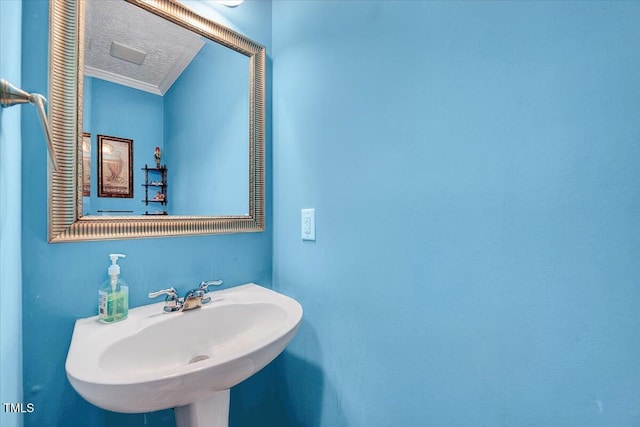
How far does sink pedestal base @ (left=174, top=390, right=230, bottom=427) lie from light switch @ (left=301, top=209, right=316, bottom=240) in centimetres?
55

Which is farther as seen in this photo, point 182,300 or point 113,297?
point 182,300

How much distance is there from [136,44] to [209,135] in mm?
339

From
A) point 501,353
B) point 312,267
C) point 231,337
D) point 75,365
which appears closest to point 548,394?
point 501,353

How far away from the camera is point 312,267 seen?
104 cm

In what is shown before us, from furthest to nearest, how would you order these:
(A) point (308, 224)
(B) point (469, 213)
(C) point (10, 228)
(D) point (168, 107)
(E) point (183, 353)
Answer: (A) point (308, 224) < (D) point (168, 107) < (E) point (183, 353) < (B) point (469, 213) < (C) point (10, 228)

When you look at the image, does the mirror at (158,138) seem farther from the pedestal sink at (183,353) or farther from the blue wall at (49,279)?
the pedestal sink at (183,353)

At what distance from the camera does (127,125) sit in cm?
86

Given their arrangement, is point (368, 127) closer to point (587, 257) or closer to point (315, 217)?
point (315, 217)

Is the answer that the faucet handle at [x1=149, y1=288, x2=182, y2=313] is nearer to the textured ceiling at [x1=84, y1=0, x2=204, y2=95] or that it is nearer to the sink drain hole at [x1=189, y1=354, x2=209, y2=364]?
the sink drain hole at [x1=189, y1=354, x2=209, y2=364]

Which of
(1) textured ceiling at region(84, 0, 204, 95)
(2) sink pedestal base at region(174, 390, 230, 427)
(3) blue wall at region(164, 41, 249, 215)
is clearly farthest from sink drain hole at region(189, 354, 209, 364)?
(1) textured ceiling at region(84, 0, 204, 95)

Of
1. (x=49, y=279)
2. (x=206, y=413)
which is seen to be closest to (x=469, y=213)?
(x=206, y=413)

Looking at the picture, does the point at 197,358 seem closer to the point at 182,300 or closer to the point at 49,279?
the point at 182,300

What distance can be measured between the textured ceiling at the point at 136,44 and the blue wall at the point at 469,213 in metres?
0.44

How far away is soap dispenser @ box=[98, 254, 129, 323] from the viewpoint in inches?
28.9
